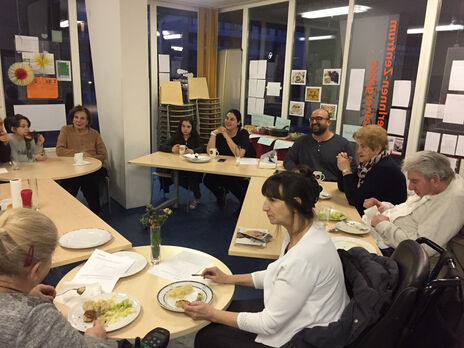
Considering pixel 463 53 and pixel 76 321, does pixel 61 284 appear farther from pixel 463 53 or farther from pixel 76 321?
pixel 463 53

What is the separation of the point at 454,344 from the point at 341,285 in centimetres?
51

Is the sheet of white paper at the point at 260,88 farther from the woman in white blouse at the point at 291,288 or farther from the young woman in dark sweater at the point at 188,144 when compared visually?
the woman in white blouse at the point at 291,288

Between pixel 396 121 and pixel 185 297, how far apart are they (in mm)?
3727

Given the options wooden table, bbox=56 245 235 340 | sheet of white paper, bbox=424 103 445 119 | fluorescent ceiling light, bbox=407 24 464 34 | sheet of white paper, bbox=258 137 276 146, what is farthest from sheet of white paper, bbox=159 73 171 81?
wooden table, bbox=56 245 235 340

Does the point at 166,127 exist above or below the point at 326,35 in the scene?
below

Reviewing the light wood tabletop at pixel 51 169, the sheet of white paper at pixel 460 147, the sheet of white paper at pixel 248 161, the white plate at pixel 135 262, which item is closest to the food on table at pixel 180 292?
the white plate at pixel 135 262

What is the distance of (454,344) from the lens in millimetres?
1452

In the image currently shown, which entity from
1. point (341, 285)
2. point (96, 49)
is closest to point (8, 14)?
point (96, 49)

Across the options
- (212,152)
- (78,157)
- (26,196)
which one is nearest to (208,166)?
(212,152)

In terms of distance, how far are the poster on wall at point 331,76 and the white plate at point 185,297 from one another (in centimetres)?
407

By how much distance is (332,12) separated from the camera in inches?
196

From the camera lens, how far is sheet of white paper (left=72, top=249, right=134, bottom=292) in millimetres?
1680

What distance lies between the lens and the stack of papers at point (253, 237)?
2051 mm

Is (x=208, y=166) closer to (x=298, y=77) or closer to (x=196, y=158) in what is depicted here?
(x=196, y=158)
